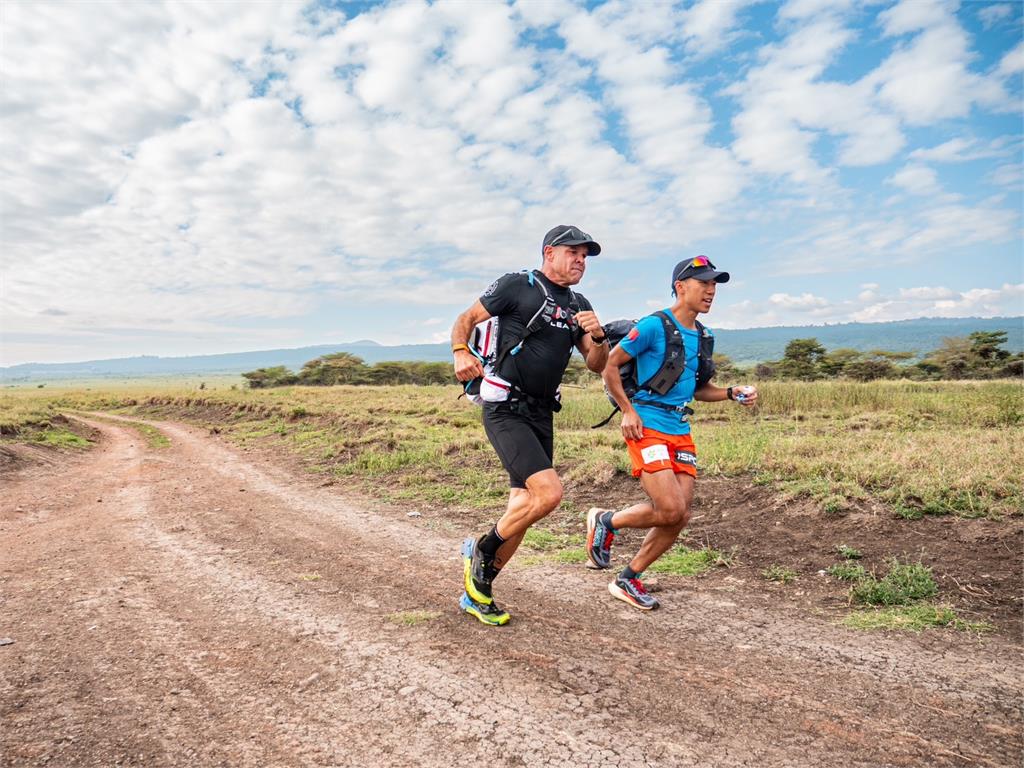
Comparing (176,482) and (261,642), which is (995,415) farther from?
(176,482)

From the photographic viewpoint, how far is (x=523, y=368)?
397cm

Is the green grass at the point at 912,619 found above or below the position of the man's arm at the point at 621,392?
below

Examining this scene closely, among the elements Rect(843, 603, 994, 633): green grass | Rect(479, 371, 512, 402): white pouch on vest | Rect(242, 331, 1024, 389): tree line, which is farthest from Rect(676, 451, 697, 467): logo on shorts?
Rect(242, 331, 1024, 389): tree line

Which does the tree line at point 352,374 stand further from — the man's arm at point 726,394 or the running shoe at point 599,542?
the man's arm at point 726,394

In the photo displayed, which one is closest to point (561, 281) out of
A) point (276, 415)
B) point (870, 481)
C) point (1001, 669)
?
point (1001, 669)

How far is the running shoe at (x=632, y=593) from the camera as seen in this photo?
4.28 m

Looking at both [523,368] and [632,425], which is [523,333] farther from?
[632,425]

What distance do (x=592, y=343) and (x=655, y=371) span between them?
1.55 feet

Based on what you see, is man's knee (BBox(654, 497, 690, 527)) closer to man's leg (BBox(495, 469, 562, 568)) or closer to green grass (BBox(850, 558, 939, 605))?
man's leg (BBox(495, 469, 562, 568))

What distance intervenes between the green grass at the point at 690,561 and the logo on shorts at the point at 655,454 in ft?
4.79

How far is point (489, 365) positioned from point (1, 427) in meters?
18.2

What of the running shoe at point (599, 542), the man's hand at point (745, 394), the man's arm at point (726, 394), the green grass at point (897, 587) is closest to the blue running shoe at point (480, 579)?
the running shoe at point (599, 542)

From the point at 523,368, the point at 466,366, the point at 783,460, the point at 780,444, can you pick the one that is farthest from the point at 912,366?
the point at 466,366

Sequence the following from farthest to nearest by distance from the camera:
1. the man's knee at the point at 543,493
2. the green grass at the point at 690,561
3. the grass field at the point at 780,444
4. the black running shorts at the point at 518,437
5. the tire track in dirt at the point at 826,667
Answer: the grass field at the point at 780,444, the green grass at the point at 690,561, the black running shorts at the point at 518,437, the man's knee at the point at 543,493, the tire track in dirt at the point at 826,667
